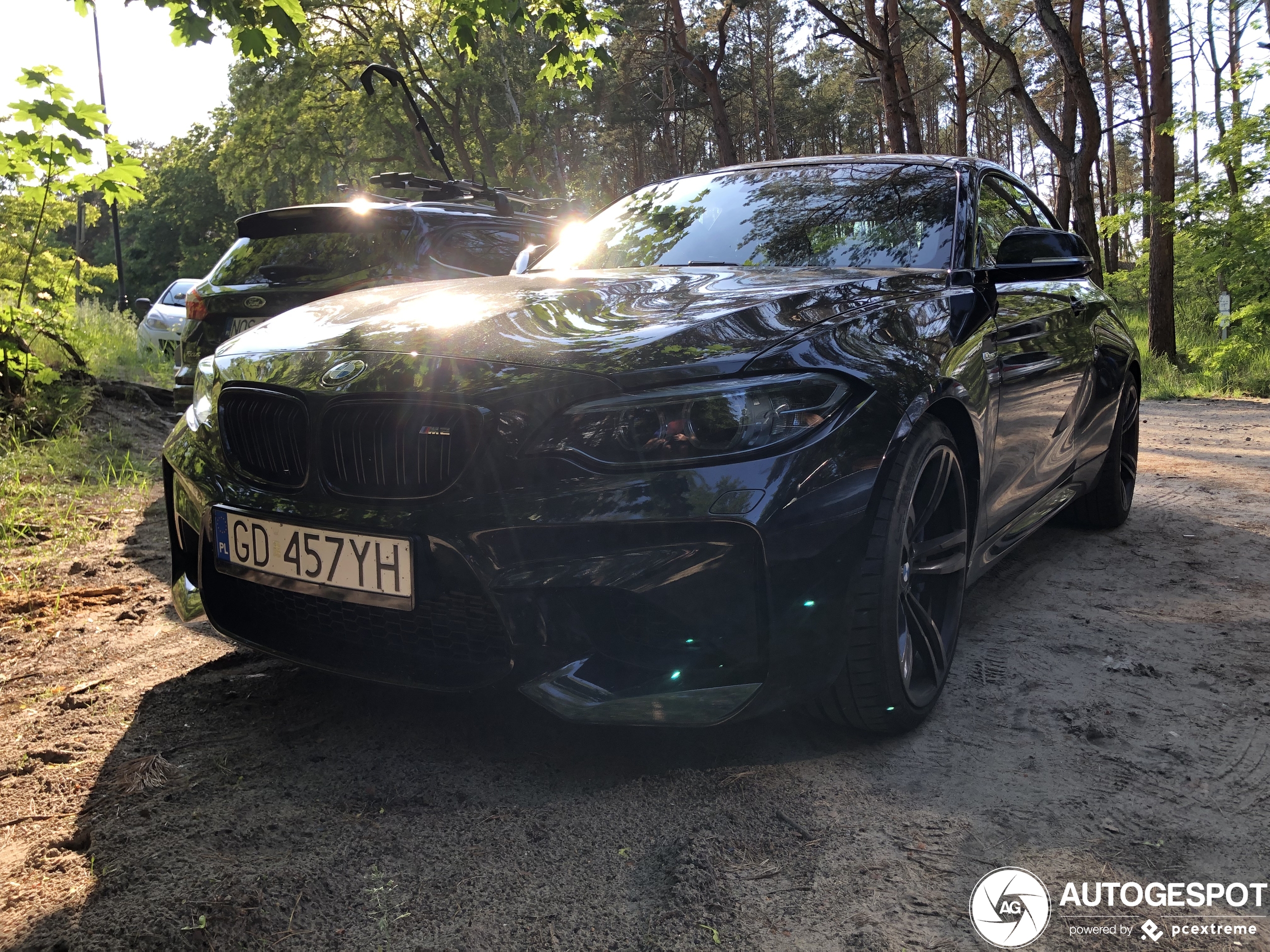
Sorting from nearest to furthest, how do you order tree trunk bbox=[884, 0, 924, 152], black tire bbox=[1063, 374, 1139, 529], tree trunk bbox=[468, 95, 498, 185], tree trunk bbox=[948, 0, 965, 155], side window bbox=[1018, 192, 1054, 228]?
1. side window bbox=[1018, 192, 1054, 228]
2. black tire bbox=[1063, 374, 1139, 529]
3. tree trunk bbox=[884, 0, 924, 152]
4. tree trunk bbox=[948, 0, 965, 155]
5. tree trunk bbox=[468, 95, 498, 185]

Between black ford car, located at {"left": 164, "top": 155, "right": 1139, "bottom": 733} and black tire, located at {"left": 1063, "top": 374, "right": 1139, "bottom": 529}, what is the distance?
190 centimetres

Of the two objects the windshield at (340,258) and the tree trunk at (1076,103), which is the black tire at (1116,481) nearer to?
the windshield at (340,258)

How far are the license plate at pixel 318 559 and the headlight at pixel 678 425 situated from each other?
0.40 metres

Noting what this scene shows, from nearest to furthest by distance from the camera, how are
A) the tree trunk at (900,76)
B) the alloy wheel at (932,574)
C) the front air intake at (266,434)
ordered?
the front air intake at (266,434) < the alloy wheel at (932,574) < the tree trunk at (900,76)

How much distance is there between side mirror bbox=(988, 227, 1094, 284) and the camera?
3090 millimetres

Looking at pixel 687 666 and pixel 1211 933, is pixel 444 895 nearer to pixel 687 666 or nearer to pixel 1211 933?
pixel 687 666

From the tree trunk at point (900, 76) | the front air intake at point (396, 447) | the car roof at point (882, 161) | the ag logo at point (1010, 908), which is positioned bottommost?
the ag logo at point (1010, 908)

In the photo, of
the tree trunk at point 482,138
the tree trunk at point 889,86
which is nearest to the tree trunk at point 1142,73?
the tree trunk at point 889,86

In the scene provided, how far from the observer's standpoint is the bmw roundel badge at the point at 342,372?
2.24 m

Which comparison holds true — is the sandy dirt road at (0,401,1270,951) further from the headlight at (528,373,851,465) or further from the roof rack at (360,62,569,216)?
the roof rack at (360,62,569,216)

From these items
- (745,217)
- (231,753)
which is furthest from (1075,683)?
(231,753)

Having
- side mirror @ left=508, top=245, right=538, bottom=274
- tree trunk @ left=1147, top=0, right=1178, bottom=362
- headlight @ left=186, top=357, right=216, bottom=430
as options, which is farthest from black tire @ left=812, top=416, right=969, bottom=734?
tree trunk @ left=1147, top=0, right=1178, bottom=362

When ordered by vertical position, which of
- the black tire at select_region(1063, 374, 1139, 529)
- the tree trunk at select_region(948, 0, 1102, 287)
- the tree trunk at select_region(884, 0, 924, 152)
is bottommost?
the black tire at select_region(1063, 374, 1139, 529)

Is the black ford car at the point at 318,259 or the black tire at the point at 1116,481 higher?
the black ford car at the point at 318,259
